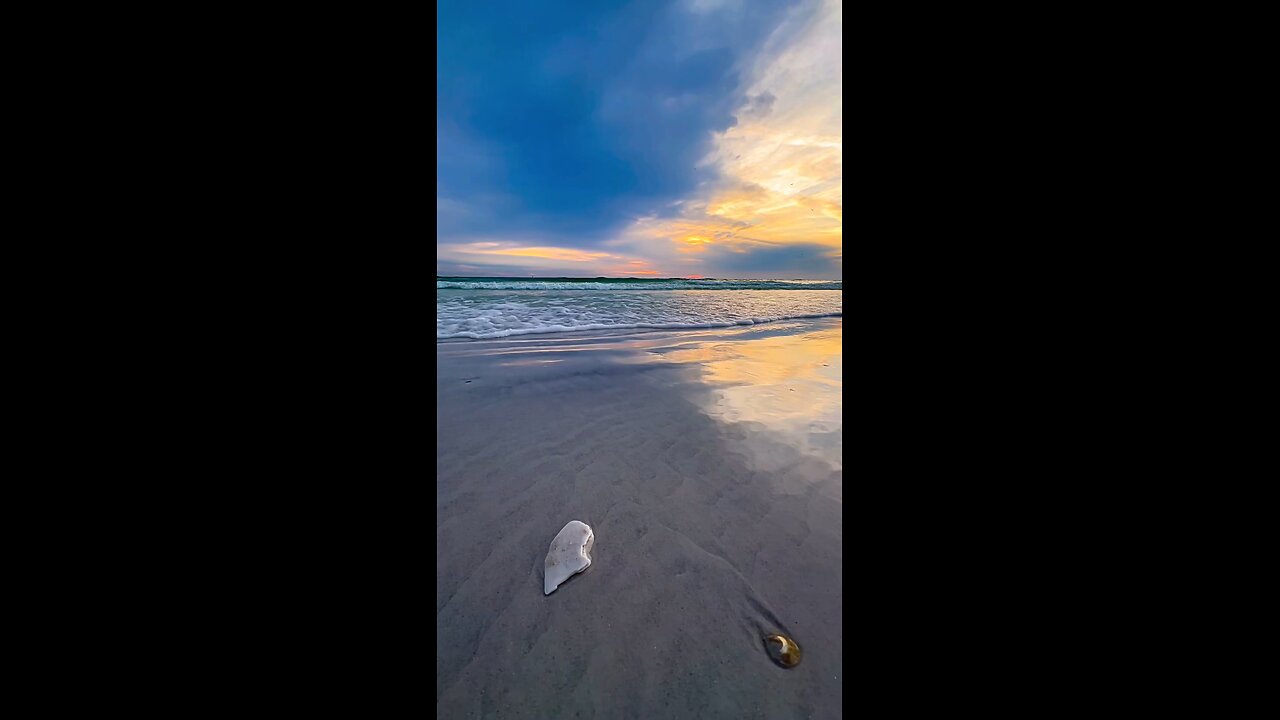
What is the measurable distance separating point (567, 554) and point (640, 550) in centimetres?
38

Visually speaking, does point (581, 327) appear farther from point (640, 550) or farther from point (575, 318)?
point (640, 550)

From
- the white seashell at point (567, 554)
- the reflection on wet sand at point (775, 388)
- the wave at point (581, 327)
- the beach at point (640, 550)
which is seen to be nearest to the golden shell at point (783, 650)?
the beach at point (640, 550)

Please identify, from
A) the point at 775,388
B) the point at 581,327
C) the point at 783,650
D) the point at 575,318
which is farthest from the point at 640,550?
the point at 575,318

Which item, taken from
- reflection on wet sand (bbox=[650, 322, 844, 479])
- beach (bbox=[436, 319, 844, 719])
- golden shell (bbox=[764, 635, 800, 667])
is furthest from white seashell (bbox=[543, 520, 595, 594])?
reflection on wet sand (bbox=[650, 322, 844, 479])

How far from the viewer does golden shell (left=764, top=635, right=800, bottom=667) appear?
4.68 ft

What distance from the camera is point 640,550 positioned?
1947 millimetres
